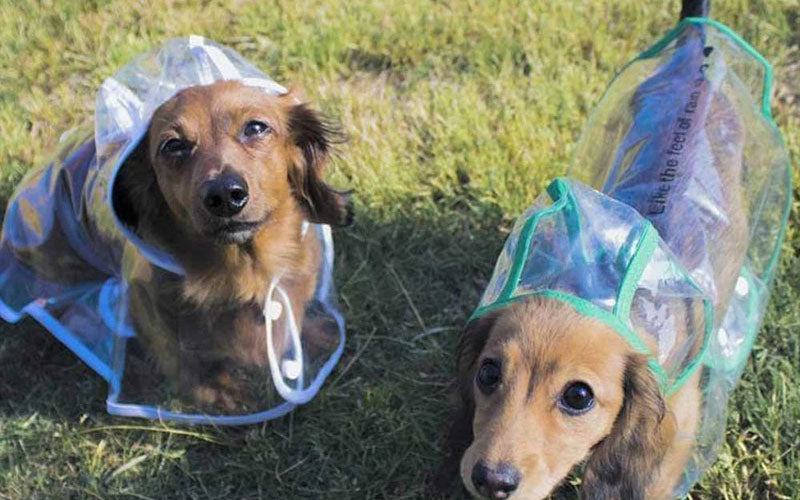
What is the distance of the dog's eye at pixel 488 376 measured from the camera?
2.04 metres

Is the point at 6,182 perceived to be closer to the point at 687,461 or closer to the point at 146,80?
the point at 146,80

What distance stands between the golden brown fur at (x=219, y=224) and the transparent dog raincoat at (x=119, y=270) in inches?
1.4

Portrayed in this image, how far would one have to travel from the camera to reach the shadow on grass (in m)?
2.75

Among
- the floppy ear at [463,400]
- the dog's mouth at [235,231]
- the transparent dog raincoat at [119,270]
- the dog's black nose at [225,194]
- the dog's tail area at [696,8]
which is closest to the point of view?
Answer: the floppy ear at [463,400]

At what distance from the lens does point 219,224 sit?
246cm

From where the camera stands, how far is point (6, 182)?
3600 millimetres

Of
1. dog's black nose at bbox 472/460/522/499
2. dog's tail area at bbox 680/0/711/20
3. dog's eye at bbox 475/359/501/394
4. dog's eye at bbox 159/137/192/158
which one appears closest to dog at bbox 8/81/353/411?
dog's eye at bbox 159/137/192/158

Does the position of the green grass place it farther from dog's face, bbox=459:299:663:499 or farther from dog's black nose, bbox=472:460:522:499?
dog's black nose, bbox=472:460:522:499

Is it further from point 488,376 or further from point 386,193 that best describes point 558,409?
point 386,193

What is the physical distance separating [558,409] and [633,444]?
9.3 inches

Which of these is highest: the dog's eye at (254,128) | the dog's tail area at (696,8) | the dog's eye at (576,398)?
the dog's tail area at (696,8)

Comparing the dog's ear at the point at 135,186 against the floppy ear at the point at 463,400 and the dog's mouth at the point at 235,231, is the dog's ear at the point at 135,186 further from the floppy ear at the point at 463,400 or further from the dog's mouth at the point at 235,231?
the floppy ear at the point at 463,400

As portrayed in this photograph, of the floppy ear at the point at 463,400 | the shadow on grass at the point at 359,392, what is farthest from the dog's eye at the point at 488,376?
the shadow on grass at the point at 359,392

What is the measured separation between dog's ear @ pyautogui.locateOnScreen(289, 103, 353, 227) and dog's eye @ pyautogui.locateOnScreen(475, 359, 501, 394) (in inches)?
35.7
